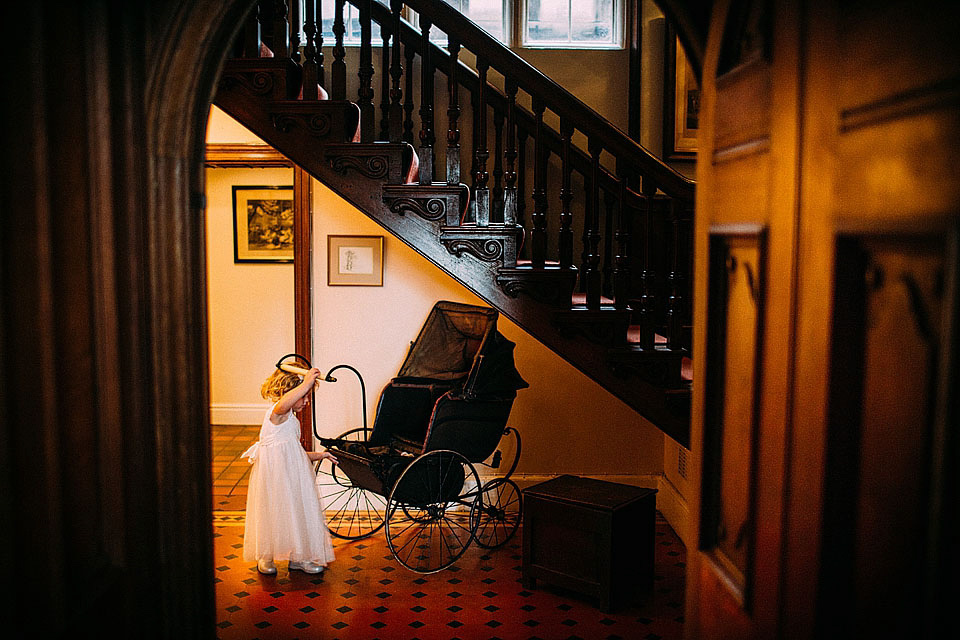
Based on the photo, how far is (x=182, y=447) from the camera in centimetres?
200

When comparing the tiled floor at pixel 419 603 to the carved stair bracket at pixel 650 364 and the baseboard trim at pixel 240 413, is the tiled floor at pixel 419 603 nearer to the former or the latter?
the carved stair bracket at pixel 650 364

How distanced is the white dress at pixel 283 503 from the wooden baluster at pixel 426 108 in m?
1.66

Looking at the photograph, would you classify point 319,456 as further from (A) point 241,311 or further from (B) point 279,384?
(A) point 241,311

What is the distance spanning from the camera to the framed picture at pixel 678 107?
19.6 ft

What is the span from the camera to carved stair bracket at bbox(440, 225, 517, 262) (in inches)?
163

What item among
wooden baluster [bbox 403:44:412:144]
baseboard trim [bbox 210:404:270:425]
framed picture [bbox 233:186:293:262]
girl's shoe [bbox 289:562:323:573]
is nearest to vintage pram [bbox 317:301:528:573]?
girl's shoe [bbox 289:562:323:573]

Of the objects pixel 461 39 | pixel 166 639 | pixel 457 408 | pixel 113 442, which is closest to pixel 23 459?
pixel 113 442

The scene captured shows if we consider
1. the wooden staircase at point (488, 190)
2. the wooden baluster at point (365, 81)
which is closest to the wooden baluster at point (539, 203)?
the wooden staircase at point (488, 190)

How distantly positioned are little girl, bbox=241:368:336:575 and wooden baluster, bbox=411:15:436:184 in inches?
55.7

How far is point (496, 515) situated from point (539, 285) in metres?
1.90

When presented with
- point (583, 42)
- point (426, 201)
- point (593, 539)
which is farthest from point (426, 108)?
point (583, 42)

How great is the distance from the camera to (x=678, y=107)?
19.7 feet

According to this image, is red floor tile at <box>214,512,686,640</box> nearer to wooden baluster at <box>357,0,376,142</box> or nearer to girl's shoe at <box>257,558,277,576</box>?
girl's shoe at <box>257,558,277,576</box>

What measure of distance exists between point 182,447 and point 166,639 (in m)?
0.45
